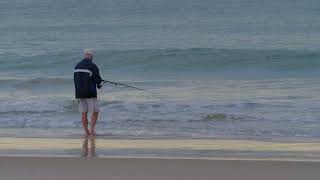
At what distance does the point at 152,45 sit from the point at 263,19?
16.9 meters

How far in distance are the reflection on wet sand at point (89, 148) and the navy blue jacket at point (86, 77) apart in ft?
2.48

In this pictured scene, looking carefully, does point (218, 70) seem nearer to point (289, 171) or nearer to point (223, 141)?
point (223, 141)

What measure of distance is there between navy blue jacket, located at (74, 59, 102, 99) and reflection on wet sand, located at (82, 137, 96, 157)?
757 mm

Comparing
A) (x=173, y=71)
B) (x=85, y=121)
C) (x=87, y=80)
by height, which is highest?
(x=87, y=80)

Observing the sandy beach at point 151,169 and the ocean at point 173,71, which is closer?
the sandy beach at point 151,169

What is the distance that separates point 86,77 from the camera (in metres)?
10.7

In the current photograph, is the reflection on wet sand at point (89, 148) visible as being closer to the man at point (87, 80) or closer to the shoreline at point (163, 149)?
the shoreline at point (163, 149)

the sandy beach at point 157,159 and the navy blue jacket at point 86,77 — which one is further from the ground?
the navy blue jacket at point 86,77

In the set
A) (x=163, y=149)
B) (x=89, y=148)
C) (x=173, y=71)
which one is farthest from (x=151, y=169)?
(x=173, y=71)

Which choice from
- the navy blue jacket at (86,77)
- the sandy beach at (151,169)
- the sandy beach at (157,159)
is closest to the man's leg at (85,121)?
the sandy beach at (157,159)

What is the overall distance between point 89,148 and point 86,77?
4.04 ft

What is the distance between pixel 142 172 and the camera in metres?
8.21

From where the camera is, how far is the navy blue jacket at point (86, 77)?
422 inches

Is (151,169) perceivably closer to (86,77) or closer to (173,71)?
A: (86,77)
